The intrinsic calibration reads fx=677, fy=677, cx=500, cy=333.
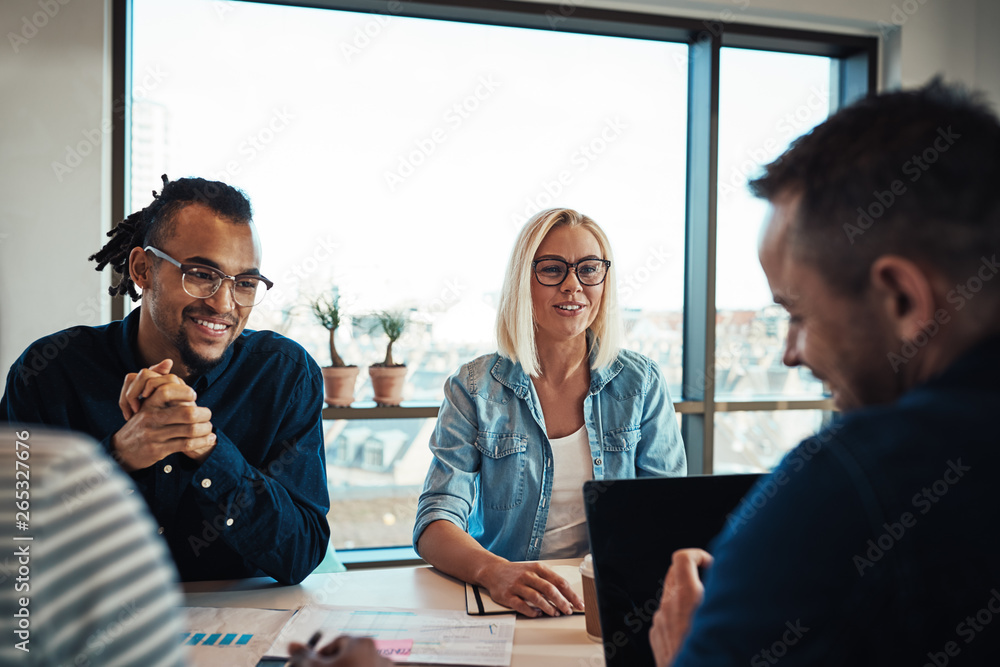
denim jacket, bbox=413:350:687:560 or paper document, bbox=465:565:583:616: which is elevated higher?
denim jacket, bbox=413:350:687:560

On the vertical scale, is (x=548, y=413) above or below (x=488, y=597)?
above

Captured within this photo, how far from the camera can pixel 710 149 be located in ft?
9.97

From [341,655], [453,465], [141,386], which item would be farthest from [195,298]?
[341,655]

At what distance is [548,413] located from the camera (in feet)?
6.31

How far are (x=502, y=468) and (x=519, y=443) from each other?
0.26 ft

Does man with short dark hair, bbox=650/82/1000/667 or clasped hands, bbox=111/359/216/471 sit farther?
clasped hands, bbox=111/359/216/471

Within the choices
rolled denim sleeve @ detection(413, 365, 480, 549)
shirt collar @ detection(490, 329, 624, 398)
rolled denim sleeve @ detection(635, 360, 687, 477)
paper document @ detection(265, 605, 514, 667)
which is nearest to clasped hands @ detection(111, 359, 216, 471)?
paper document @ detection(265, 605, 514, 667)

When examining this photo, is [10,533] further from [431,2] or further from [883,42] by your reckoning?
[883,42]

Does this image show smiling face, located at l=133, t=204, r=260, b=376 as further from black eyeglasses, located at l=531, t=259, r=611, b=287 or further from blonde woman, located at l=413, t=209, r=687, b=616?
black eyeglasses, located at l=531, t=259, r=611, b=287

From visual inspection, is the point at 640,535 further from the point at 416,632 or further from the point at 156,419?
the point at 156,419

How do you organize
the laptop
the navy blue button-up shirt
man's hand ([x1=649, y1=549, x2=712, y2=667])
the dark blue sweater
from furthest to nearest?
the navy blue button-up shirt < the laptop < man's hand ([x1=649, y1=549, x2=712, y2=667]) < the dark blue sweater

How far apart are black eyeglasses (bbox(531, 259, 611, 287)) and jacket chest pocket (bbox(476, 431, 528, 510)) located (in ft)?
1.57

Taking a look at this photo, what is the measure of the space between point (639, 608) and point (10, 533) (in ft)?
2.72

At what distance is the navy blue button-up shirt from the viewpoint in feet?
4.44
